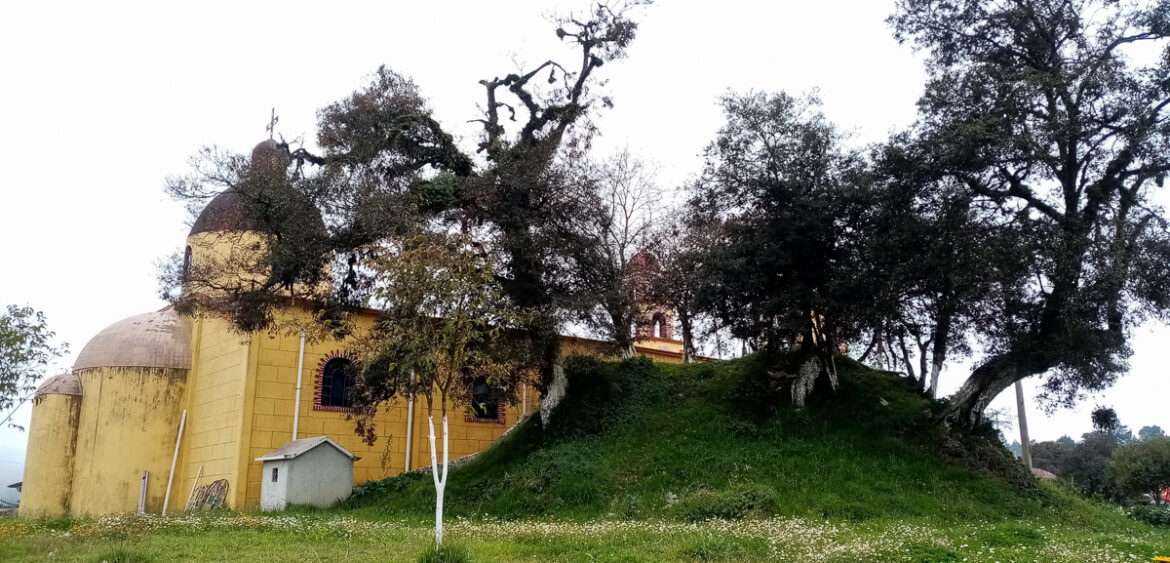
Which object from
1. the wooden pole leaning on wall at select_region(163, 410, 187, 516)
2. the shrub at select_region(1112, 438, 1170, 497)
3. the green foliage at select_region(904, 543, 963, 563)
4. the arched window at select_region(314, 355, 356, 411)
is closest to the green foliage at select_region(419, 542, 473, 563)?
the green foliage at select_region(904, 543, 963, 563)

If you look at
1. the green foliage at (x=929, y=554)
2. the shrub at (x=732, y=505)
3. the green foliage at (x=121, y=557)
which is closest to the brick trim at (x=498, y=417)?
the shrub at (x=732, y=505)

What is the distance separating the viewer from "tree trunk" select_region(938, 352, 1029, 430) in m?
17.2

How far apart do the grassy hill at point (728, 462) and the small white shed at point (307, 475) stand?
63cm

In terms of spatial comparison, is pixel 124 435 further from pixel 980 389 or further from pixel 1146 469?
pixel 1146 469

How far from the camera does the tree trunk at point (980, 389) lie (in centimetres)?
1723

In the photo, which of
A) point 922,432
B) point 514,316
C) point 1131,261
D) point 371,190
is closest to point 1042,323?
point 1131,261

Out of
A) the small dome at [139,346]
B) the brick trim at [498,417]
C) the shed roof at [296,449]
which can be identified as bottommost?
the shed roof at [296,449]

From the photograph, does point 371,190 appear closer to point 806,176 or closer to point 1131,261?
point 806,176

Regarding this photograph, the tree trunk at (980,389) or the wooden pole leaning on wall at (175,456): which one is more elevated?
the tree trunk at (980,389)

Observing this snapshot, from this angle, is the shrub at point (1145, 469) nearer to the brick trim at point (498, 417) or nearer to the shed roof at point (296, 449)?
the brick trim at point (498, 417)

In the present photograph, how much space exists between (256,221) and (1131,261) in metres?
17.5

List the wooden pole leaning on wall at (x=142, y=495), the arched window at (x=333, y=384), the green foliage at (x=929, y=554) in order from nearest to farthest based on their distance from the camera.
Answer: the green foliage at (x=929, y=554), the arched window at (x=333, y=384), the wooden pole leaning on wall at (x=142, y=495)

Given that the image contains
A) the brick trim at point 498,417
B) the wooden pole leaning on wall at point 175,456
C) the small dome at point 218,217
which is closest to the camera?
the wooden pole leaning on wall at point 175,456

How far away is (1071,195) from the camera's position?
1648 cm
